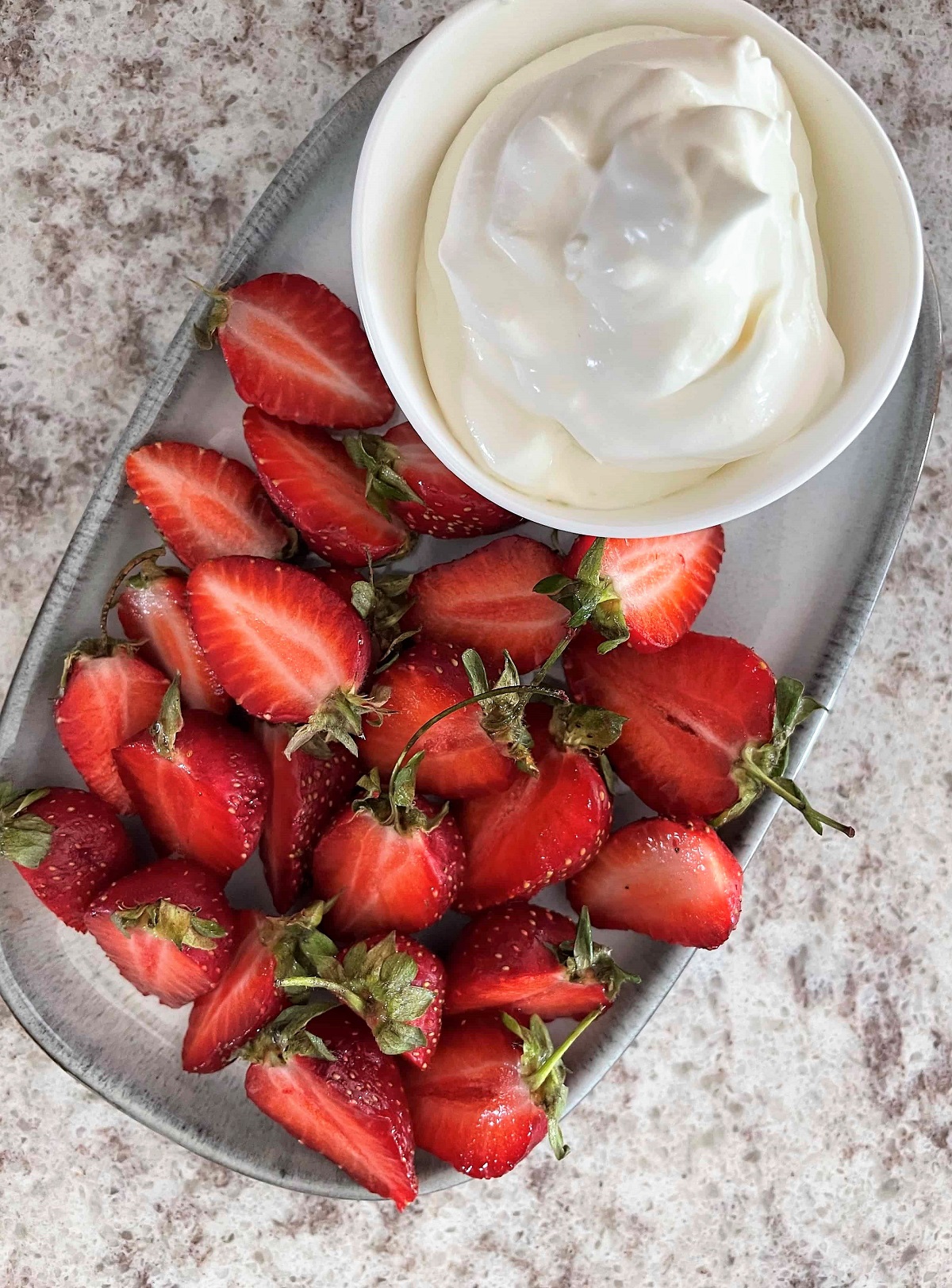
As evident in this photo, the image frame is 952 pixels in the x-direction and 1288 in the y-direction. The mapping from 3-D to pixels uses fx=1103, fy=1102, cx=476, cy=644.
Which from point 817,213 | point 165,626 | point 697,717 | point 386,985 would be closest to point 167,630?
point 165,626

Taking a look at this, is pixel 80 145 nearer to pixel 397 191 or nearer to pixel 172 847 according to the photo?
pixel 397 191

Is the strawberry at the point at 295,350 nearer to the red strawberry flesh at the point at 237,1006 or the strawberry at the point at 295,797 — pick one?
the strawberry at the point at 295,797

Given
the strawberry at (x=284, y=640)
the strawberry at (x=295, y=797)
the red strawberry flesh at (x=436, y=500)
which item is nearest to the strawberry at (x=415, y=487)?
the red strawberry flesh at (x=436, y=500)

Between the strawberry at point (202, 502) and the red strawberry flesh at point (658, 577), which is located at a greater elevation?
the strawberry at point (202, 502)

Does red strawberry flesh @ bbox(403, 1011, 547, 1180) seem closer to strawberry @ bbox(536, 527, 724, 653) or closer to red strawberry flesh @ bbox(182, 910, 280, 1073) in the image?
red strawberry flesh @ bbox(182, 910, 280, 1073)

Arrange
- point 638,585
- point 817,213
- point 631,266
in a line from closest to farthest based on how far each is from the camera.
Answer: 1. point 631,266
2. point 817,213
3. point 638,585

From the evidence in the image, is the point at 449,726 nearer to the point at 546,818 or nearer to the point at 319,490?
the point at 546,818

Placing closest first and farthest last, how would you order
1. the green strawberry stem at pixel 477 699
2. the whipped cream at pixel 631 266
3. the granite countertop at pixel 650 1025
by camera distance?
the whipped cream at pixel 631 266 < the green strawberry stem at pixel 477 699 < the granite countertop at pixel 650 1025
